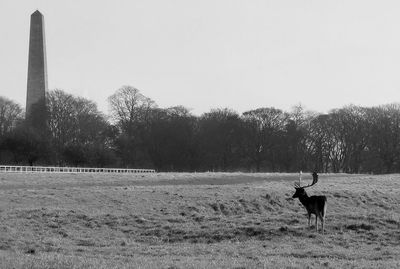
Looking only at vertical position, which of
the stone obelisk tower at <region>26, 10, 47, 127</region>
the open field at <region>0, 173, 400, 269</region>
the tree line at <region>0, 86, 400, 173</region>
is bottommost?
the open field at <region>0, 173, 400, 269</region>

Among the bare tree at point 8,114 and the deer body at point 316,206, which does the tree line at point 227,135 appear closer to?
the bare tree at point 8,114

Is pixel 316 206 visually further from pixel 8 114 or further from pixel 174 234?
pixel 8 114

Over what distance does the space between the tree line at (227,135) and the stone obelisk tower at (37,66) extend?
181 cm

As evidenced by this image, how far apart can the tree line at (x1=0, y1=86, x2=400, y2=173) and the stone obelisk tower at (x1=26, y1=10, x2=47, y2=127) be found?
181cm

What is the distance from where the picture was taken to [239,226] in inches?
894

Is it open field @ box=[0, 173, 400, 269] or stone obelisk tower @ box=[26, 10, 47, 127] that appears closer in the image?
open field @ box=[0, 173, 400, 269]

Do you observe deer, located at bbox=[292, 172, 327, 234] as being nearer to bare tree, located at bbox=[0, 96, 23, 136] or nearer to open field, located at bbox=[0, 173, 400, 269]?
open field, located at bbox=[0, 173, 400, 269]

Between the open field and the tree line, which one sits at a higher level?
the tree line

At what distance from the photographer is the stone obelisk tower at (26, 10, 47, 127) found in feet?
331

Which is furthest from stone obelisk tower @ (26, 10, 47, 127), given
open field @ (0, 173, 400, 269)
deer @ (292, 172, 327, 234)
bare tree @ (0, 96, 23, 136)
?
deer @ (292, 172, 327, 234)

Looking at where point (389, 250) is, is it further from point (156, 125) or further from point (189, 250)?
point (156, 125)

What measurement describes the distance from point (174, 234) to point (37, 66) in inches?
3314

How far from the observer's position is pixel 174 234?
2209cm

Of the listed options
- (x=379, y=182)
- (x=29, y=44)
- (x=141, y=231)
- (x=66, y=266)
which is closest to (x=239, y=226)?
(x=141, y=231)
